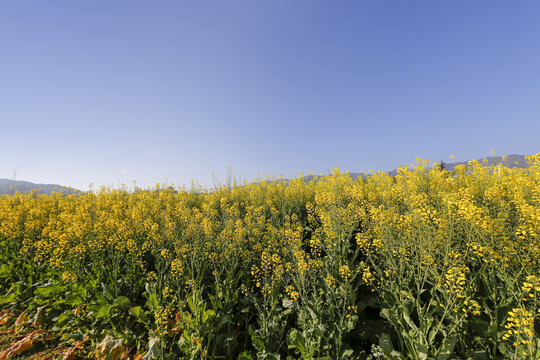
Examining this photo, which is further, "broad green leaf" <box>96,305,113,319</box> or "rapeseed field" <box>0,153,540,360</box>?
"broad green leaf" <box>96,305,113,319</box>

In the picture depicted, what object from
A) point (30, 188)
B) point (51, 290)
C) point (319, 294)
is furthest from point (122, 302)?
point (30, 188)

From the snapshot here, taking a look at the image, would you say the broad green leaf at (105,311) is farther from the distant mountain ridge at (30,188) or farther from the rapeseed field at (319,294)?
the distant mountain ridge at (30,188)

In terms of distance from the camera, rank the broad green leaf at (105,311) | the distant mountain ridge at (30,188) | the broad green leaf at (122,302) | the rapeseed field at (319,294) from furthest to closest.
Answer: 1. the distant mountain ridge at (30,188)
2. the broad green leaf at (122,302)
3. the broad green leaf at (105,311)
4. the rapeseed field at (319,294)

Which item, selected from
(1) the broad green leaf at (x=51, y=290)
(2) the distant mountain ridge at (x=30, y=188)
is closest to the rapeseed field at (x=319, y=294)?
(1) the broad green leaf at (x=51, y=290)

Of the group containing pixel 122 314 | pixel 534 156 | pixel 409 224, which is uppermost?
pixel 534 156

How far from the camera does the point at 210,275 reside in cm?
430

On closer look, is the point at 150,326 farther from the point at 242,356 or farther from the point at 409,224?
the point at 409,224

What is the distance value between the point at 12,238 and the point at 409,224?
1000 centimetres

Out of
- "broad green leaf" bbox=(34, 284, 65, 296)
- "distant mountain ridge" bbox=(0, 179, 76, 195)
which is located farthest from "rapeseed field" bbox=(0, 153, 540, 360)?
"distant mountain ridge" bbox=(0, 179, 76, 195)

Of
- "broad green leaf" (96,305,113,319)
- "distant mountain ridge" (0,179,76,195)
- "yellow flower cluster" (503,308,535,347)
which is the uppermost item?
"distant mountain ridge" (0,179,76,195)

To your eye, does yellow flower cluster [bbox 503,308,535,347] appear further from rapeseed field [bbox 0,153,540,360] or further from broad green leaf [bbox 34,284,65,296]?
broad green leaf [bbox 34,284,65,296]

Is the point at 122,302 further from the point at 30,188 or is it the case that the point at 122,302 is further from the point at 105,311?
the point at 30,188

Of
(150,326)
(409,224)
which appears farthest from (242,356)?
(409,224)

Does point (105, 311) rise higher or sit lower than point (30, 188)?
lower
